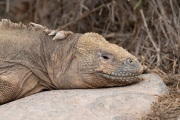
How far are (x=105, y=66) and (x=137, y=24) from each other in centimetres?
291

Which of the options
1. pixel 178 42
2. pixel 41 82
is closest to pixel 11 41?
pixel 41 82

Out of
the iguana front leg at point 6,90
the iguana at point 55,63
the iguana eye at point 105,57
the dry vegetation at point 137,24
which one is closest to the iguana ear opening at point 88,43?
the iguana at point 55,63

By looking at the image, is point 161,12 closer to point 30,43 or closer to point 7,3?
point 30,43

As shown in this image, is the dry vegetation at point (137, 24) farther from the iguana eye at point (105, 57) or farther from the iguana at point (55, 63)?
the iguana eye at point (105, 57)

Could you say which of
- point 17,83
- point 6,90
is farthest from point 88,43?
point 6,90

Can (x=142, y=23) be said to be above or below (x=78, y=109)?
above

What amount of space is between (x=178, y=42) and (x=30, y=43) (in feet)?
8.07

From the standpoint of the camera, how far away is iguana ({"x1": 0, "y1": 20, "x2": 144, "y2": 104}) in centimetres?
690

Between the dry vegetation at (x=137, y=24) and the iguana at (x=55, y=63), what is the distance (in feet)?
2.40

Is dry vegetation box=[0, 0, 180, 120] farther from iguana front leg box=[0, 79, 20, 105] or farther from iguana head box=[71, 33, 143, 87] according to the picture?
iguana front leg box=[0, 79, 20, 105]

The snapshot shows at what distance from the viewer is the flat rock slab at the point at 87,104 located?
5.98m

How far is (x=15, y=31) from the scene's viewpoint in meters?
7.31

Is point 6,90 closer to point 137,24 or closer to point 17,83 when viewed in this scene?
point 17,83

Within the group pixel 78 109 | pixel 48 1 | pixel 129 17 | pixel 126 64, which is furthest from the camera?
pixel 48 1
